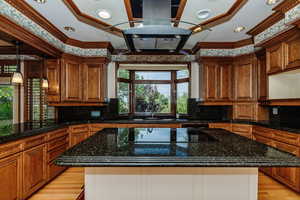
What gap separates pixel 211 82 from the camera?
3.85 m

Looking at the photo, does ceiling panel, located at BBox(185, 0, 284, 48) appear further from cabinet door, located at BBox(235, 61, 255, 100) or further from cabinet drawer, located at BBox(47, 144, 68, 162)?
cabinet drawer, located at BBox(47, 144, 68, 162)

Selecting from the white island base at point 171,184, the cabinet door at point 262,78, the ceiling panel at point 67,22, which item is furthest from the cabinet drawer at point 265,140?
the ceiling panel at point 67,22

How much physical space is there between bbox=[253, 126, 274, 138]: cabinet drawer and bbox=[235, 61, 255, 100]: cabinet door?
0.70 meters

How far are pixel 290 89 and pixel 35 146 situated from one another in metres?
3.97

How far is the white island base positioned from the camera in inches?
49.7

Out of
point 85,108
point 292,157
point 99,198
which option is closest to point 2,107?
point 85,108

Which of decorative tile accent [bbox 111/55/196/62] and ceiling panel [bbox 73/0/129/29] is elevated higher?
ceiling panel [bbox 73/0/129/29]

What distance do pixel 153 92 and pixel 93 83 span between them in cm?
156

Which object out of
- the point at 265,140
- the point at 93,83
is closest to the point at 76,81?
the point at 93,83

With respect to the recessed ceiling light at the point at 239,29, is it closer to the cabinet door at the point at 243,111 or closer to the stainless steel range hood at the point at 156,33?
the cabinet door at the point at 243,111

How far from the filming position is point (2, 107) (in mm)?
4004

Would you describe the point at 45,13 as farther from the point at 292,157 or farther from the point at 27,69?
the point at 292,157

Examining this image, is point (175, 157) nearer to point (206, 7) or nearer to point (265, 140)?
point (206, 7)

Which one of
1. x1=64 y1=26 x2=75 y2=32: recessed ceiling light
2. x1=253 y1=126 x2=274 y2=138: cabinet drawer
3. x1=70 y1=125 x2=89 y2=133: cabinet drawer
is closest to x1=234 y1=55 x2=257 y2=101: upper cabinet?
x1=253 y1=126 x2=274 y2=138: cabinet drawer
